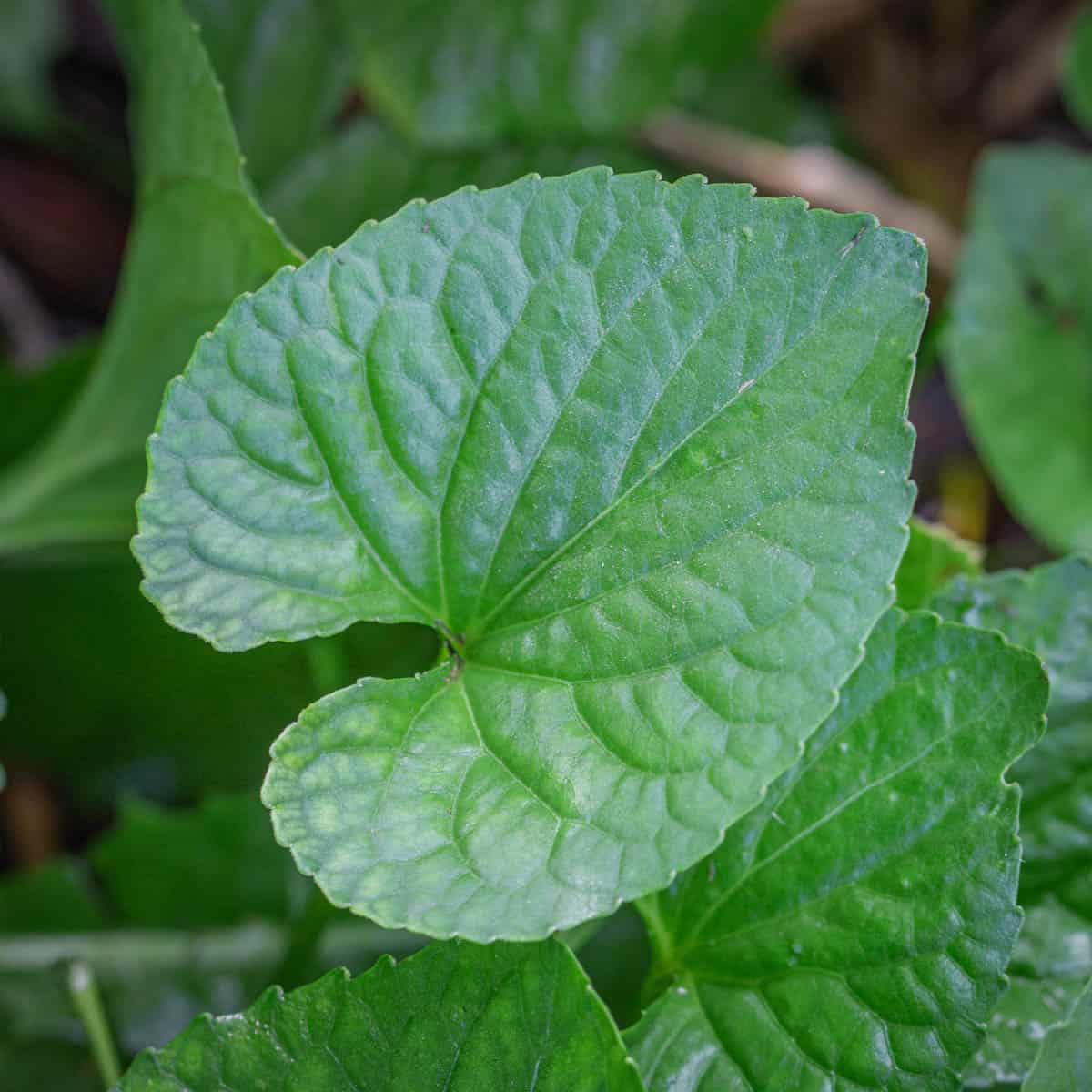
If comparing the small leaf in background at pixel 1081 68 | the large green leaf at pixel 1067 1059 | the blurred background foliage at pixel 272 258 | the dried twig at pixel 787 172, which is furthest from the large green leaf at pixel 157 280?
the small leaf in background at pixel 1081 68

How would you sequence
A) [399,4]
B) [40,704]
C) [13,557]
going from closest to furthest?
[13,557], [40,704], [399,4]

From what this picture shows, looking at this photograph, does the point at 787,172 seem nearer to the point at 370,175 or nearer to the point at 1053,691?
the point at 370,175

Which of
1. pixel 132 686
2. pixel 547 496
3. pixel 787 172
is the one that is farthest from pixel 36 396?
pixel 787 172

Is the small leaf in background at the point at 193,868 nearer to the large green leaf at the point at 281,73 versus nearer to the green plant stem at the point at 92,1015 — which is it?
the green plant stem at the point at 92,1015

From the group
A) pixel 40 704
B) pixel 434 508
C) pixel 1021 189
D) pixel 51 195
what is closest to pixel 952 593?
pixel 434 508

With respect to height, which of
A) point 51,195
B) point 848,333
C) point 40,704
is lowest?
point 40,704

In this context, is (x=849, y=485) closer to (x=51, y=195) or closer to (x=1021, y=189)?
(x=1021, y=189)

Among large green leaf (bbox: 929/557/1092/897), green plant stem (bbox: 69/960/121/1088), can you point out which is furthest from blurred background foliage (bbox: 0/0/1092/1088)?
large green leaf (bbox: 929/557/1092/897)
